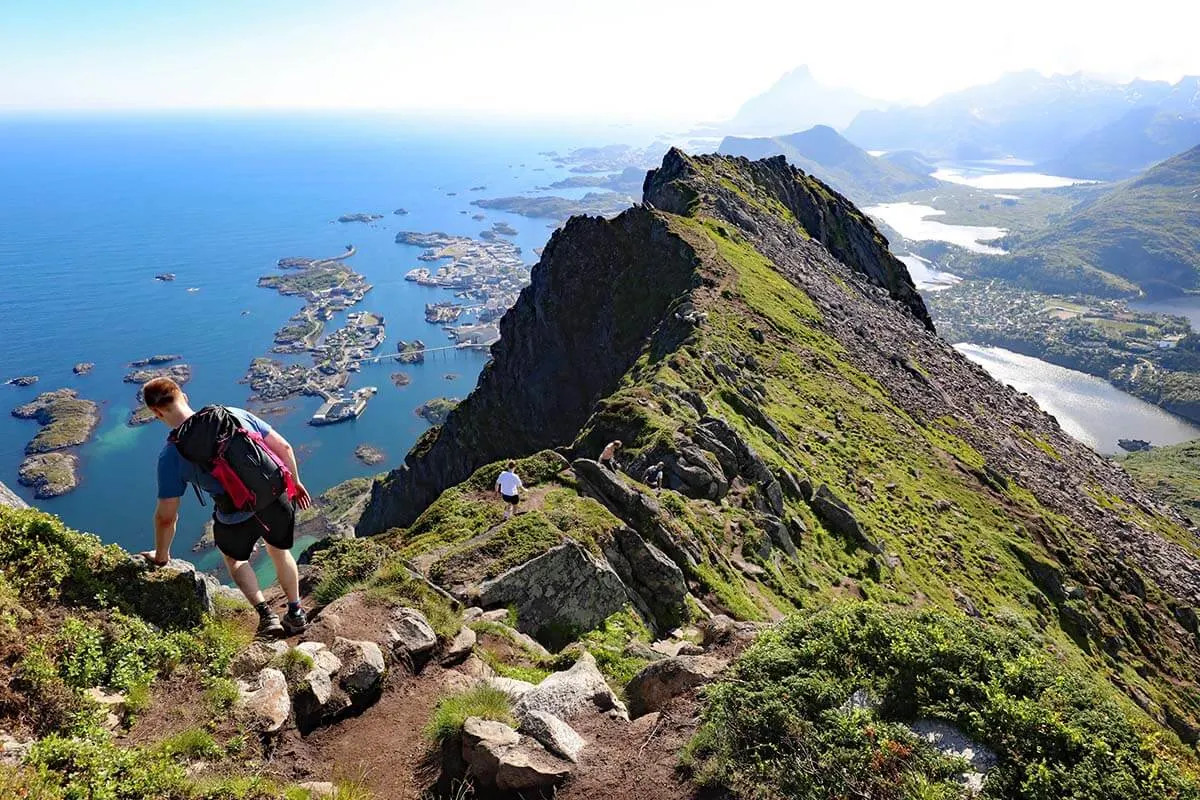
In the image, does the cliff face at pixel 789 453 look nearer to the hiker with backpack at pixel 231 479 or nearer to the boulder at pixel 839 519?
the boulder at pixel 839 519

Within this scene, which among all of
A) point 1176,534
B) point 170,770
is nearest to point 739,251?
point 1176,534

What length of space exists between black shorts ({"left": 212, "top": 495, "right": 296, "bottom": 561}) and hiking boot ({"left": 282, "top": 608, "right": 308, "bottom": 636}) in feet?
4.58

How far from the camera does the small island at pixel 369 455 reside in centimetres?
15762

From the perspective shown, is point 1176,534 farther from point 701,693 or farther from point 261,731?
point 261,731

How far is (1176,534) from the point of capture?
56125mm

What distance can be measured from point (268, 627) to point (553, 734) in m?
5.05

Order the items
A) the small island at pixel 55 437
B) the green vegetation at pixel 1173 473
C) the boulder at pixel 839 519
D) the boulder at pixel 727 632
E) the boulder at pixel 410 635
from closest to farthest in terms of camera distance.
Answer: the boulder at pixel 410 635
the boulder at pixel 727 632
the boulder at pixel 839 519
the green vegetation at pixel 1173 473
the small island at pixel 55 437

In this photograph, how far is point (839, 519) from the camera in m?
30.0

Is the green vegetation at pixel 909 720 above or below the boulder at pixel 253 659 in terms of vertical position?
above

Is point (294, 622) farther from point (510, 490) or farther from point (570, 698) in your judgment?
point (510, 490)

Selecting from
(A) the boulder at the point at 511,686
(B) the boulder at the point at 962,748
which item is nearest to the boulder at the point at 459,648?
(A) the boulder at the point at 511,686

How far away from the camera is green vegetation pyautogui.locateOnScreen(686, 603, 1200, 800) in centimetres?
696

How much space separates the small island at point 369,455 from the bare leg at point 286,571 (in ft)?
512

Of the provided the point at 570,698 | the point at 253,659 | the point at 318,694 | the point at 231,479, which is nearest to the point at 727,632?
the point at 570,698
